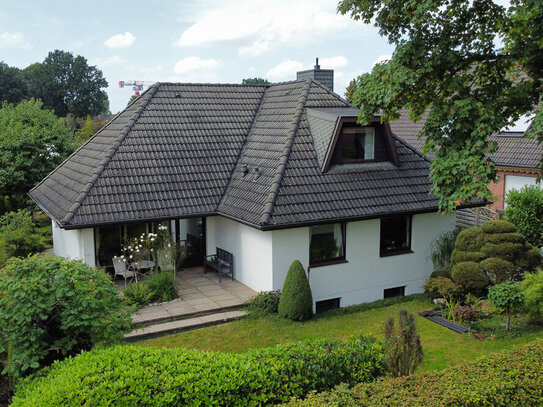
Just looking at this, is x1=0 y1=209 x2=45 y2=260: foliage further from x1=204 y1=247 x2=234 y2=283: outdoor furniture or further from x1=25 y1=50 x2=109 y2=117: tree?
x1=25 y1=50 x2=109 y2=117: tree

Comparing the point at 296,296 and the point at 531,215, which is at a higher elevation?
the point at 531,215

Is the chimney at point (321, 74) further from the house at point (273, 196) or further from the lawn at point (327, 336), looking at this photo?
the lawn at point (327, 336)

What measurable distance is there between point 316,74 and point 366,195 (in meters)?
8.67

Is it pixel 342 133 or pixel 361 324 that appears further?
pixel 342 133

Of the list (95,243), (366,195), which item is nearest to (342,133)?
(366,195)

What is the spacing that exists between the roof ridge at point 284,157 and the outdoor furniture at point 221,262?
256 centimetres

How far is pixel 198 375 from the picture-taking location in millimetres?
6750

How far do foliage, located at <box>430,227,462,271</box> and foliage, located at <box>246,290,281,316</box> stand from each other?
5246 millimetres

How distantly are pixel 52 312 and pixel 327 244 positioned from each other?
313 inches

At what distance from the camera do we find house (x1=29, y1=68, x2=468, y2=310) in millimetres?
13492

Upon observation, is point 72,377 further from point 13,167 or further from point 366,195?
point 13,167

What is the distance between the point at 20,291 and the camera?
22.9ft

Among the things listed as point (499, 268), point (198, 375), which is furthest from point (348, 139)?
point (198, 375)

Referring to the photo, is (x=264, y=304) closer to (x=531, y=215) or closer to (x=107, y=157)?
(x=107, y=157)
